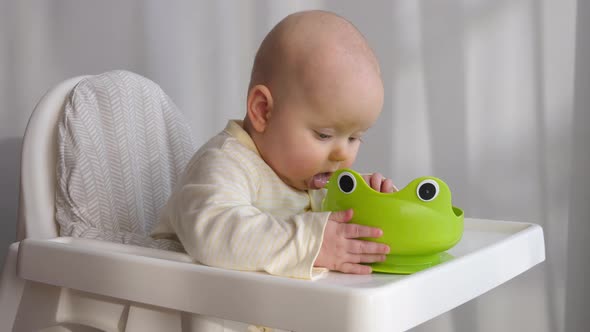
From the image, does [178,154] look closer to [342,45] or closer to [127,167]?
[127,167]

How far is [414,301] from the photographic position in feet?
2.71

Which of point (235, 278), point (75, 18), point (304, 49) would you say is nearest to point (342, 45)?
point (304, 49)

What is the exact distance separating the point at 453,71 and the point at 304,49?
1.02 meters

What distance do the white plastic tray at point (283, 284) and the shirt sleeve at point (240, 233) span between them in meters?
0.03

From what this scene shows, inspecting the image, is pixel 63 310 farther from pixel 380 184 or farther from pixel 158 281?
pixel 380 184

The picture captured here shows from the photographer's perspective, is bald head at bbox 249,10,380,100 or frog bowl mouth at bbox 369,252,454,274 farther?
bald head at bbox 249,10,380,100

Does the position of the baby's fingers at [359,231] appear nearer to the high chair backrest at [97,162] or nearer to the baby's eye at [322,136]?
the baby's eye at [322,136]

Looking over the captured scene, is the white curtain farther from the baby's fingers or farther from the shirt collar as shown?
the baby's fingers

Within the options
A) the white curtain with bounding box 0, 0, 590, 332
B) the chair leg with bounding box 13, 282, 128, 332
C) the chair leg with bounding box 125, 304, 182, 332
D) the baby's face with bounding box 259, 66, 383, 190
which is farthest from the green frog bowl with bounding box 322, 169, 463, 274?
the white curtain with bounding box 0, 0, 590, 332

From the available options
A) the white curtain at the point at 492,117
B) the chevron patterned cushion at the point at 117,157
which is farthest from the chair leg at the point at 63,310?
the white curtain at the point at 492,117

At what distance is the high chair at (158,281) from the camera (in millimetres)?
807

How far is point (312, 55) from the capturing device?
3.43ft

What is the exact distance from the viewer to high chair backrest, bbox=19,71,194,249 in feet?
4.09

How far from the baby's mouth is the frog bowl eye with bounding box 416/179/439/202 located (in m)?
0.24
